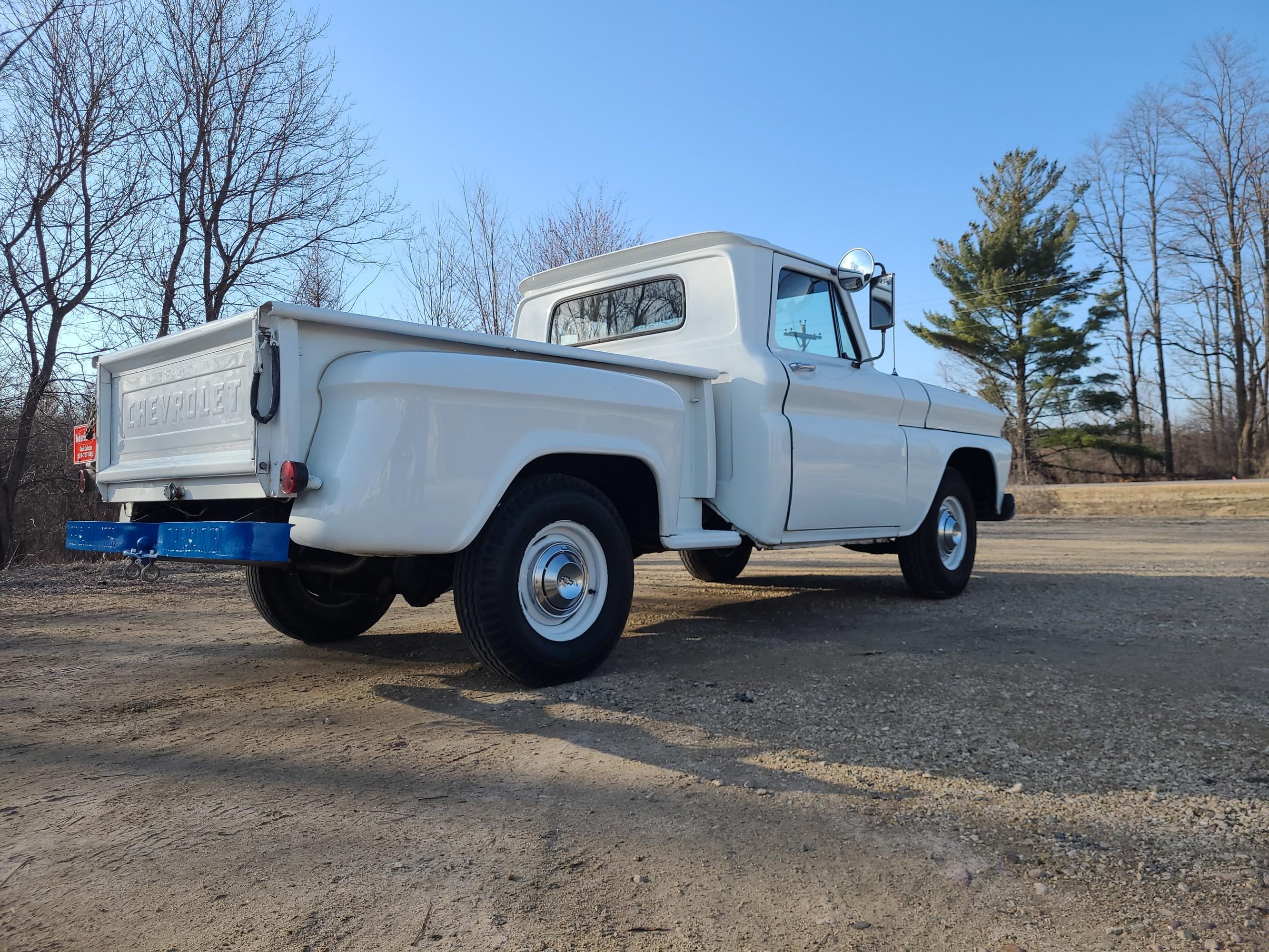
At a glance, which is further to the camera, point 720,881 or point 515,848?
point 515,848

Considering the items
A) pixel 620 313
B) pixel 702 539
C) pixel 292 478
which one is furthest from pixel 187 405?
pixel 620 313

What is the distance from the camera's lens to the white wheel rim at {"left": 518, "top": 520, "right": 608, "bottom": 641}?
376 centimetres

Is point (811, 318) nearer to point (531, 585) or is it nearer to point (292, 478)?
point (531, 585)

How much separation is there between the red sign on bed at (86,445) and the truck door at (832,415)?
3.61 meters

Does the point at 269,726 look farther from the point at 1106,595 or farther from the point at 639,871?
the point at 1106,595

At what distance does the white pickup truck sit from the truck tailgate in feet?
0.04

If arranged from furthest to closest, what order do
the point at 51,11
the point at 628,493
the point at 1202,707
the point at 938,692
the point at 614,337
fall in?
the point at 51,11 < the point at 614,337 < the point at 628,493 < the point at 938,692 < the point at 1202,707

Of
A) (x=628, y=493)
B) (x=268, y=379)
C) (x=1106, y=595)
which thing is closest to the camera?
(x=268, y=379)

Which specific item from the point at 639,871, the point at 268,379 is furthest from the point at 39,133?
the point at 639,871

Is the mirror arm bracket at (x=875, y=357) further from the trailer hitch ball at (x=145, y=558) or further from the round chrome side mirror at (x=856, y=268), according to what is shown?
the trailer hitch ball at (x=145, y=558)

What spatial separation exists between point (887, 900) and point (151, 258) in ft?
39.2

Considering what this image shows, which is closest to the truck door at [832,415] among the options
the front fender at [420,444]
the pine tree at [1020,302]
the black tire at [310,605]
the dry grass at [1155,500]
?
the front fender at [420,444]

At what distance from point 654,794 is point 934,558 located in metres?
4.26

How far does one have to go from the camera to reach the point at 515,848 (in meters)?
2.27
